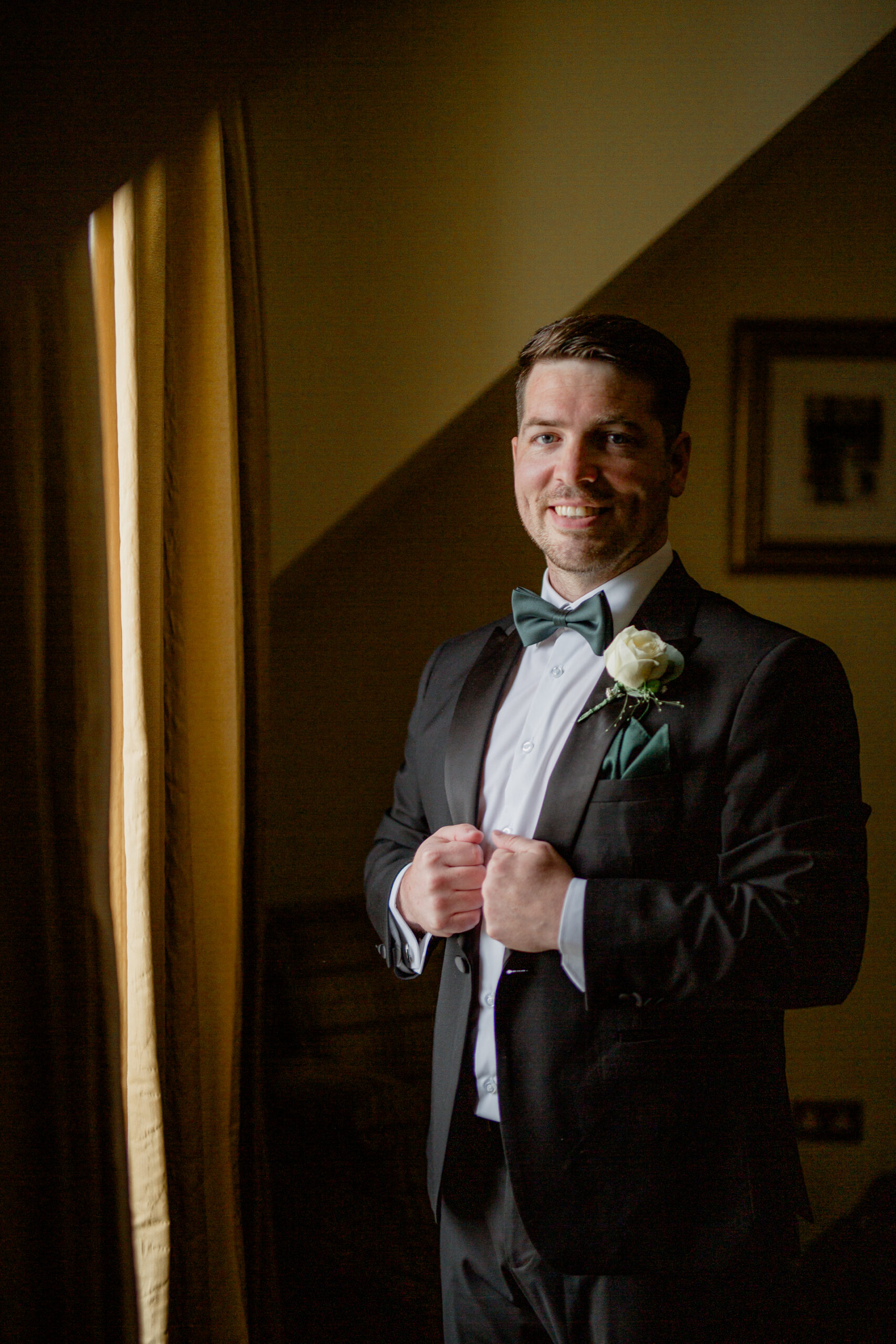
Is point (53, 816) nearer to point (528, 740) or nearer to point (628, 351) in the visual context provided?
point (528, 740)

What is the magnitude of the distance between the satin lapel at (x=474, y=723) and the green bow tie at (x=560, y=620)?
6 centimetres

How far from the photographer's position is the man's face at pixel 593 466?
3.88 feet

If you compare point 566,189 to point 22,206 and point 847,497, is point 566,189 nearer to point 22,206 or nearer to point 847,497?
point 847,497

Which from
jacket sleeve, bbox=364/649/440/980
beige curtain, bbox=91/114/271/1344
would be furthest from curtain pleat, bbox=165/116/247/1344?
jacket sleeve, bbox=364/649/440/980

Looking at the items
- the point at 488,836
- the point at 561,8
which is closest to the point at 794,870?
the point at 488,836

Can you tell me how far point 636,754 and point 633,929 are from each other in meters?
0.20

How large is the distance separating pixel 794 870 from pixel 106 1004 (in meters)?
0.71

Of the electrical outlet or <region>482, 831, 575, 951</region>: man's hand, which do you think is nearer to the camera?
<region>482, 831, 575, 951</region>: man's hand

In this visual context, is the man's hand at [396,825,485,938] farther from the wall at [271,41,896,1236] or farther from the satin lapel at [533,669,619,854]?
the wall at [271,41,896,1236]

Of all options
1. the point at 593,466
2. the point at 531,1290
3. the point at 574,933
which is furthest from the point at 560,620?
the point at 531,1290

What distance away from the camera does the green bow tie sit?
117 centimetres

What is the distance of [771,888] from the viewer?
1014mm

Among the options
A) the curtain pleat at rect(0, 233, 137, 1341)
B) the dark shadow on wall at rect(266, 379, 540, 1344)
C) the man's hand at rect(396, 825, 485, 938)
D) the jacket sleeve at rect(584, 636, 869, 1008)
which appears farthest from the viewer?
the dark shadow on wall at rect(266, 379, 540, 1344)

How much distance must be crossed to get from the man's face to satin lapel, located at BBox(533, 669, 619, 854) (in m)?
0.21
